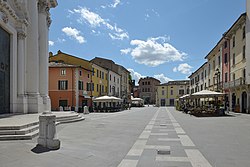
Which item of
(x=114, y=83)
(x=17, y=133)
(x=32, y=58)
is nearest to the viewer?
(x=17, y=133)

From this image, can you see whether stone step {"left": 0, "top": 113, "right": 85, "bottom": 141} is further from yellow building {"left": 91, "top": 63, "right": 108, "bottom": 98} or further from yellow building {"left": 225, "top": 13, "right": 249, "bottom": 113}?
yellow building {"left": 91, "top": 63, "right": 108, "bottom": 98}

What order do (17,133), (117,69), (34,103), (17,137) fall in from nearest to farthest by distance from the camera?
(17,137) → (17,133) → (34,103) → (117,69)

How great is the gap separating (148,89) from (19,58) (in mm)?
100317

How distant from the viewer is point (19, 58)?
1889 centimetres

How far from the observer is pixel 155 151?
7.89 meters

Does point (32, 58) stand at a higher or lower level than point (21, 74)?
higher

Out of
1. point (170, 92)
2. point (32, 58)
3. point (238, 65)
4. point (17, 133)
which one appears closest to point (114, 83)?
point (170, 92)

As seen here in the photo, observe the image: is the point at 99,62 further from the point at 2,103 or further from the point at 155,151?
the point at 155,151

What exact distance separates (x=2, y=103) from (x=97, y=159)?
12.5 m

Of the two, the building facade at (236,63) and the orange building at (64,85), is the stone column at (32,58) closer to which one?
the orange building at (64,85)

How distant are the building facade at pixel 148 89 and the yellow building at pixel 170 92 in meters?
18.5

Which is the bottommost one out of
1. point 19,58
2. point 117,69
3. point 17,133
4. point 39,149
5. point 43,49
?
point 39,149

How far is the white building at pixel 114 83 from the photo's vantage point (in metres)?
Answer: 61.8

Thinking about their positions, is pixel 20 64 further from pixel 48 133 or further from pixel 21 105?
pixel 48 133
